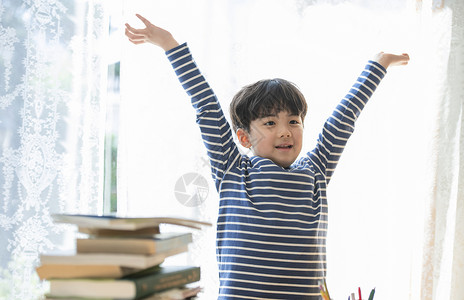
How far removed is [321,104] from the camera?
1524mm

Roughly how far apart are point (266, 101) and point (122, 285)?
67cm

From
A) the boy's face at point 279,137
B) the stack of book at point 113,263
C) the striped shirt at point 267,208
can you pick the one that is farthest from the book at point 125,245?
the boy's face at point 279,137

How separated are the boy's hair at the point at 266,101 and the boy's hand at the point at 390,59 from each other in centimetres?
25

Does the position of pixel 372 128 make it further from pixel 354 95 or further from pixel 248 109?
pixel 248 109

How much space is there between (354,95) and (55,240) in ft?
2.86

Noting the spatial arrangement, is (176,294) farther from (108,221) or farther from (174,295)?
(108,221)

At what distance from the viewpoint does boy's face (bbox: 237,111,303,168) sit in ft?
4.24

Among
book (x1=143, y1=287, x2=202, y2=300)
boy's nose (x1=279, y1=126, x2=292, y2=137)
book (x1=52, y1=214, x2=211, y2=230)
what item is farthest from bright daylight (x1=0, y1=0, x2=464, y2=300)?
book (x1=52, y1=214, x2=211, y2=230)

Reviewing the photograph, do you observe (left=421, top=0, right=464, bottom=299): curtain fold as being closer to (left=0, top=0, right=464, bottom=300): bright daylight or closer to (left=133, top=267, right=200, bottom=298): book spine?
(left=0, top=0, right=464, bottom=300): bright daylight

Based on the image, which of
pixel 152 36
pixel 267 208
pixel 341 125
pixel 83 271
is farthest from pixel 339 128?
pixel 83 271

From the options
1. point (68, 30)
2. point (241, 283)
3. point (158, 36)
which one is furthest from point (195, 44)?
point (241, 283)

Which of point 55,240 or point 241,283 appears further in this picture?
point 55,240

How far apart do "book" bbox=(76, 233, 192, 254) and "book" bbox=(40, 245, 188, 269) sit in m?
0.01

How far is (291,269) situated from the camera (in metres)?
1.19
